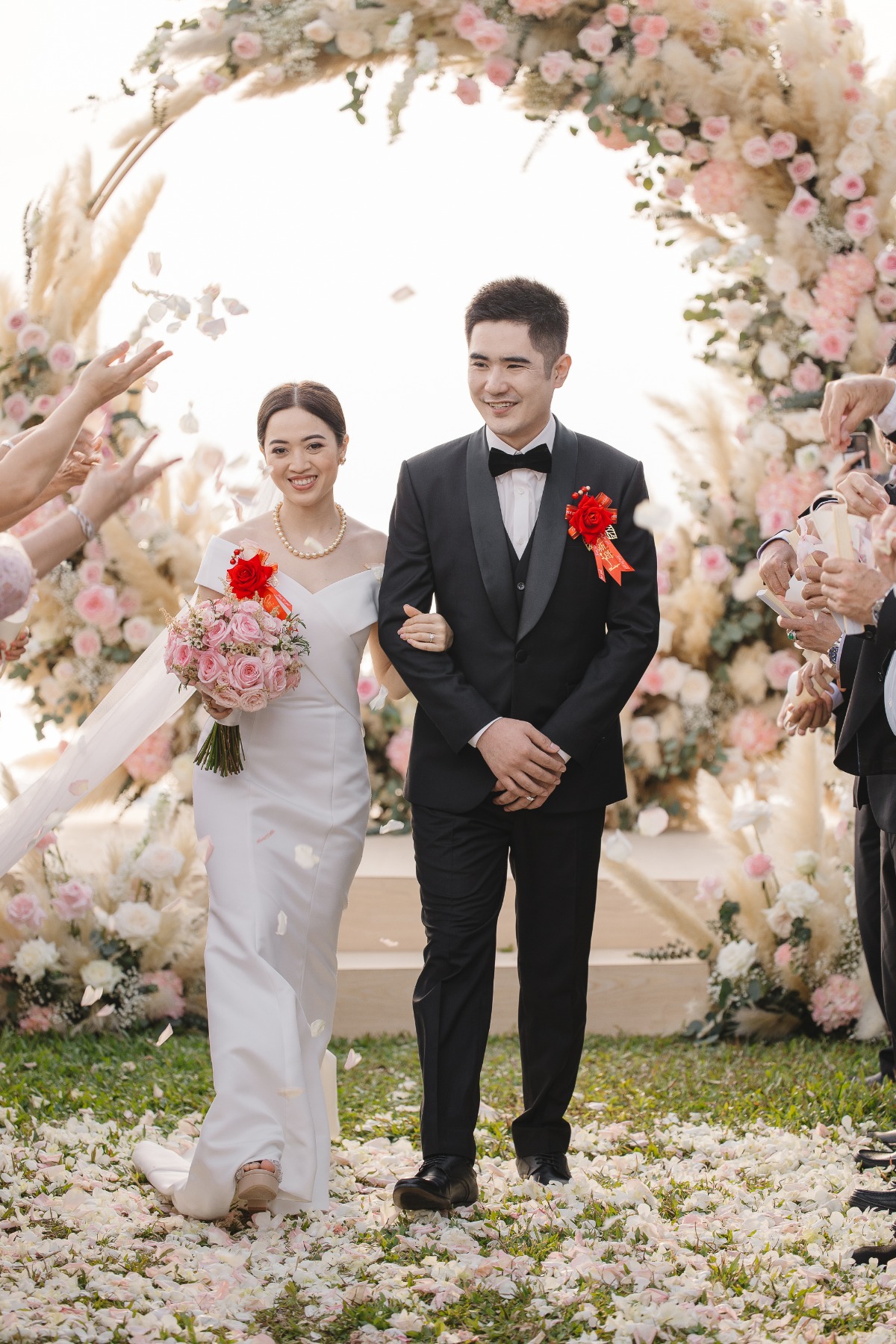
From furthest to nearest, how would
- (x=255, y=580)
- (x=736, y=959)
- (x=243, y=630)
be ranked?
(x=736, y=959) < (x=255, y=580) < (x=243, y=630)

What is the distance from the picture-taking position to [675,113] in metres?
5.50

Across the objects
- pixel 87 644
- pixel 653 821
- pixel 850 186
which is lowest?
pixel 653 821

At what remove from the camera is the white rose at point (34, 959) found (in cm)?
468

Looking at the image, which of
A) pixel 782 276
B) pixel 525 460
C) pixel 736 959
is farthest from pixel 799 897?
pixel 782 276

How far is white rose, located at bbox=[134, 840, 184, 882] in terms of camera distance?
194 inches

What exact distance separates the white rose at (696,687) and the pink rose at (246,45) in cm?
323

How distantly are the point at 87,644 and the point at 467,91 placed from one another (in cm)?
284

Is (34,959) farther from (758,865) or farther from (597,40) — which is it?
(597,40)

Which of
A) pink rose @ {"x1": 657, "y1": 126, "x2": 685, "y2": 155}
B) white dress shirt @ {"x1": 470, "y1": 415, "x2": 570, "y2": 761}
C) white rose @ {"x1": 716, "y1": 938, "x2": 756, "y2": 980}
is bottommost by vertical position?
white rose @ {"x1": 716, "y1": 938, "x2": 756, "y2": 980}

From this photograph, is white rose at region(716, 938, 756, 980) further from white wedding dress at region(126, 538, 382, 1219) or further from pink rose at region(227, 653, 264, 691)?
pink rose at region(227, 653, 264, 691)

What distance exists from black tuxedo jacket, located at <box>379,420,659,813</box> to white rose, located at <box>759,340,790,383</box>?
8.68 ft

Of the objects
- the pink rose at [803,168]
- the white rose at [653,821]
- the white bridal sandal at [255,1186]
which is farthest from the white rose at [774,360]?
the white bridal sandal at [255,1186]

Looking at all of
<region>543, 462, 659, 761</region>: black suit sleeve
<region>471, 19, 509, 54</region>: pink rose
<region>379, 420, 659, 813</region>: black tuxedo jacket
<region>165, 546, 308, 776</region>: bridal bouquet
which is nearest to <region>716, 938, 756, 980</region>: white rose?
<region>379, 420, 659, 813</region>: black tuxedo jacket

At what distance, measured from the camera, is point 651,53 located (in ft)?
17.6
